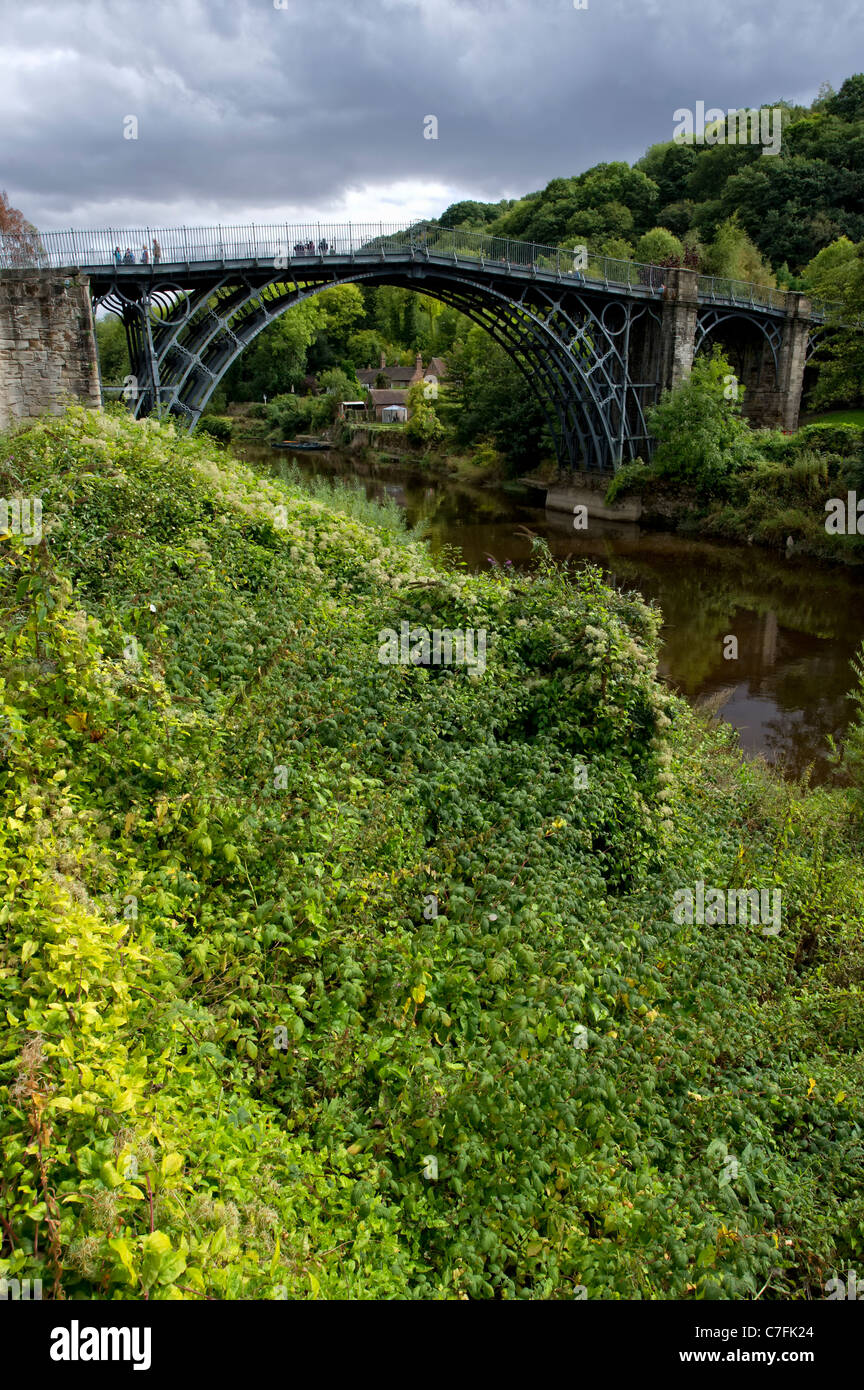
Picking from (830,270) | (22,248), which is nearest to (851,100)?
(830,270)

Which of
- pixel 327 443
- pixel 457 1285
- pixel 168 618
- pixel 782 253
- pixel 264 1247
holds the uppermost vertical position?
pixel 782 253

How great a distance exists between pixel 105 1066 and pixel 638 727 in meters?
5.75

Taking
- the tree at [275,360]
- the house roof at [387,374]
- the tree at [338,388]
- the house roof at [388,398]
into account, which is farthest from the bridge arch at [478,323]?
the tree at [275,360]

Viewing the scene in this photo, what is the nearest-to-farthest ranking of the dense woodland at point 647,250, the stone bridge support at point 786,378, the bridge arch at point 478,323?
the bridge arch at point 478,323 < the stone bridge support at point 786,378 < the dense woodland at point 647,250

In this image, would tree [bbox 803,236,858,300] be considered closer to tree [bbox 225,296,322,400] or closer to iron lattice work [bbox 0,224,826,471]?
iron lattice work [bbox 0,224,826,471]

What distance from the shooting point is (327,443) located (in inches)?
2522

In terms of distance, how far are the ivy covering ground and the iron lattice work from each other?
51.7 ft

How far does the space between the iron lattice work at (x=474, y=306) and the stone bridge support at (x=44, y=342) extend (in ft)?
2.72

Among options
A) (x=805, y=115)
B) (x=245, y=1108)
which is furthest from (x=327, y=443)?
(x=245, y=1108)

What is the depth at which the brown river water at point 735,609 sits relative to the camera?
50.8 ft

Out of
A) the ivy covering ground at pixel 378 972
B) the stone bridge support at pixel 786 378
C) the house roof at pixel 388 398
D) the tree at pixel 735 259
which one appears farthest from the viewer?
the house roof at pixel 388 398

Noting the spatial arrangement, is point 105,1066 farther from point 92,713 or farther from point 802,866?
point 802,866

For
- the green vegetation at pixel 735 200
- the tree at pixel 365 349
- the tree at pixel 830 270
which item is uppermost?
the green vegetation at pixel 735 200

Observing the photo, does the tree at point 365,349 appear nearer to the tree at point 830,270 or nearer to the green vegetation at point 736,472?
the tree at point 830,270
